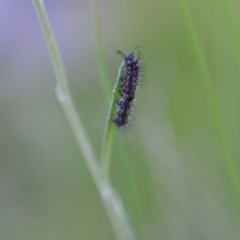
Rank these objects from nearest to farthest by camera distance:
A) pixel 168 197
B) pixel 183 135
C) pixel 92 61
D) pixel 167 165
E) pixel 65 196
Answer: pixel 167 165 < pixel 168 197 < pixel 183 135 < pixel 65 196 < pixel 92 61

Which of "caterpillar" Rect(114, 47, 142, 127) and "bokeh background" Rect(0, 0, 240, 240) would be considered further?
"bokeh background" Rect(0, 0, 240, 240)

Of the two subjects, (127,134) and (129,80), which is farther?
(127,134)

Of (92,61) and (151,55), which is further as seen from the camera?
(92,61)

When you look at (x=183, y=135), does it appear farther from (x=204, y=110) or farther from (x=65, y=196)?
(x=65, y=196)

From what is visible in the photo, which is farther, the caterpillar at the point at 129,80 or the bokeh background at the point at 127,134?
the bokeh background at the point at 127,134

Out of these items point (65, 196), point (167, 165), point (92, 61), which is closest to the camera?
point (167, 165)

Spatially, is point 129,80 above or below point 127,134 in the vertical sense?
above

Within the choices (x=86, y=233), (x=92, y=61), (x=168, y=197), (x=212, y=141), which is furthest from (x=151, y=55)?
(x=86, y=233)

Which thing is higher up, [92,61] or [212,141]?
[92,61]
